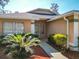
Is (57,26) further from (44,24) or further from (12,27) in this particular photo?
(12,27)

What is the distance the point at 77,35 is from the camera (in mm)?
13133

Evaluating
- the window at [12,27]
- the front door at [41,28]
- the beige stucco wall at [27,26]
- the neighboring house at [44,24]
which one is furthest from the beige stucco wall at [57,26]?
the window at [12,27]

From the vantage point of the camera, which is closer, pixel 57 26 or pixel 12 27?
pixel 12 27

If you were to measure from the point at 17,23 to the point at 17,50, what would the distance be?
25.4 feet

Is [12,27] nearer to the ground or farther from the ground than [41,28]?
farther from the ground

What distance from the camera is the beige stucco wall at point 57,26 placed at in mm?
16266

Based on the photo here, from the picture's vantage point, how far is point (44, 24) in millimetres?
23000

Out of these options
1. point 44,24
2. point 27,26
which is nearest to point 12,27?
point 27,26

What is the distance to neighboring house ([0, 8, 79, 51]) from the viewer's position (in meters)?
13.1

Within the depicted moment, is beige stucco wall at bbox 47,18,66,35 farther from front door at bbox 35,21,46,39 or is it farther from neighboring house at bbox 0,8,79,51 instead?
front door at bbox 35,21,46,39

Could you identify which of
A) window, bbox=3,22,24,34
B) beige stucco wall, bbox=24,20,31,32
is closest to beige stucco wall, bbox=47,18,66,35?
beige stucco wall, bbox=24,20,31,32

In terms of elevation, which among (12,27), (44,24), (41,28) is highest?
(44,24)

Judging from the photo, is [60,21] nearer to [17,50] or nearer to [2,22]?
[2,22]

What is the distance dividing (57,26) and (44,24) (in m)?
4.66
